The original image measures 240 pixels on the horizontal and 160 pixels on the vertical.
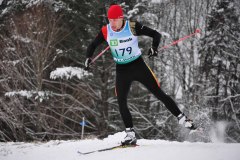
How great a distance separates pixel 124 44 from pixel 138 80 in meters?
0.55

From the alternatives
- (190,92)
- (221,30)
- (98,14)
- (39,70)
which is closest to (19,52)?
(39,70)

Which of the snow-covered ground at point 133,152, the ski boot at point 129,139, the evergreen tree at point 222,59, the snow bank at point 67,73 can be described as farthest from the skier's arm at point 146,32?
the evergreen tree at point 222,59

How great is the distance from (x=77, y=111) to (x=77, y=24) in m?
4.54

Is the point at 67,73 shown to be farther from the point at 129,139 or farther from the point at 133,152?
the point at 133,152

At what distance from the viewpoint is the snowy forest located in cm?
1333

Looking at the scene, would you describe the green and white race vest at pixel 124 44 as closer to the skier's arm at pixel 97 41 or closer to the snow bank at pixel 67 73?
the skier's arm at pixel 97 41

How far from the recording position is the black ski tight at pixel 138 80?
441 cm


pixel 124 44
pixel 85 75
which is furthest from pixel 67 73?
pixel 124 44

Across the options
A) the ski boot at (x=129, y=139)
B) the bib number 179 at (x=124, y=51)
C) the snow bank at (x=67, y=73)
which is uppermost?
the bib number 179 at (x=124, y=51)

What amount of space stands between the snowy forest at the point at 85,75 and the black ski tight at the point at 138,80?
793cm

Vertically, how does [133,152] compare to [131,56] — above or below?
below

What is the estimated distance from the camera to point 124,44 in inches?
176

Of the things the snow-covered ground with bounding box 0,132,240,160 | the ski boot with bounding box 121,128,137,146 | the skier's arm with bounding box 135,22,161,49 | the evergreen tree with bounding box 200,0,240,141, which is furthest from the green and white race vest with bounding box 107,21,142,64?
the evergreen tree with bounding box 200,0,240,141

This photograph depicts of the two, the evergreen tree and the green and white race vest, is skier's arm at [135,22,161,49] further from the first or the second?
the evergreen tree
